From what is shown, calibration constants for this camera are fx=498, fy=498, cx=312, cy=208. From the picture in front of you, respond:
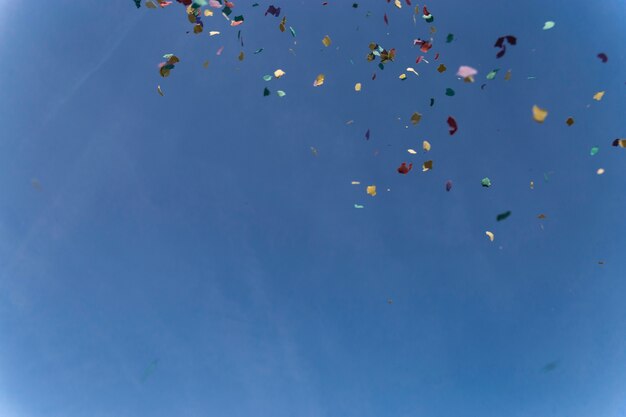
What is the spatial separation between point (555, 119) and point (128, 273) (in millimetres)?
10540

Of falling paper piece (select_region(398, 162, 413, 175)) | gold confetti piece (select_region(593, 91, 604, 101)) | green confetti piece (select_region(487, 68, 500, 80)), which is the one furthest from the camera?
falling paper piece (select_region(398, 162, 413, 175))

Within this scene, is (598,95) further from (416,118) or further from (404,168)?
(404,168)

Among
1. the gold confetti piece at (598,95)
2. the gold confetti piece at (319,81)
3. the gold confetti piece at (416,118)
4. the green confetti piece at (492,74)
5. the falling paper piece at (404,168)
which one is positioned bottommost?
the falling paper piece at (404,168)

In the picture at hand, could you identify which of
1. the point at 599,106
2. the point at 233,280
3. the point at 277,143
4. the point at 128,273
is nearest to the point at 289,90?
the point at 277,143

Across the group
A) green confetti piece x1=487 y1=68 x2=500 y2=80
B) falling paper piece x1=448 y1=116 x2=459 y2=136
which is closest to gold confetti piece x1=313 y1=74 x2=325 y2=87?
falling paper piece x1=448 y1=116 x2=459 y2=136

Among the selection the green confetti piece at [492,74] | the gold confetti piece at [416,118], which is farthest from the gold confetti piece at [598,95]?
the gold confetti piece at [416,118]

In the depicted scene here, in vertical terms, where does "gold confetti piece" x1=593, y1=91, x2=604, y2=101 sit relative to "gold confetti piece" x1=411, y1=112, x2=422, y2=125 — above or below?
above

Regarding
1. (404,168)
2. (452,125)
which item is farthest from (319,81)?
(452,125)

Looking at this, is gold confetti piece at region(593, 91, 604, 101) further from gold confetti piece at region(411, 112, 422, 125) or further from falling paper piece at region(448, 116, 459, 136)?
gold confetti piece at region(411, 112, 422, 125)

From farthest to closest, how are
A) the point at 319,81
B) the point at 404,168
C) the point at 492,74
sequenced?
the point at 404,168 → the point at 319,81 → the point at 492,74

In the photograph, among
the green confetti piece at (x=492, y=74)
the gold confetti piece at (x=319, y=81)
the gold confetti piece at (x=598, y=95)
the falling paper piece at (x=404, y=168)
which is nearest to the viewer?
the green confetti piece at (x=492, y=74)

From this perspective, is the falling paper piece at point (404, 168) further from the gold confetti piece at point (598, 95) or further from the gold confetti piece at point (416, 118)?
the gold confetti piece at point (598, 95)

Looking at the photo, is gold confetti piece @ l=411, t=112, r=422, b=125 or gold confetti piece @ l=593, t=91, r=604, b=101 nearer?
gold confetti piece @ l=593, t=91, r=604, b=101

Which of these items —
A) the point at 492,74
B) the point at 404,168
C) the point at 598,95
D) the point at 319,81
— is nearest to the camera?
the point at 492,74
